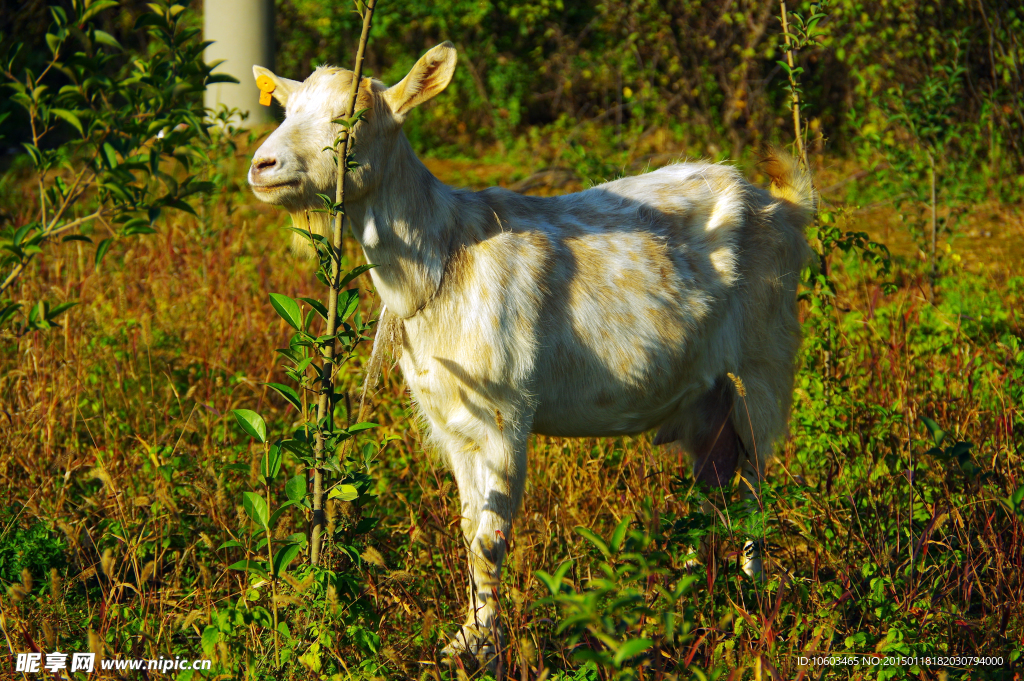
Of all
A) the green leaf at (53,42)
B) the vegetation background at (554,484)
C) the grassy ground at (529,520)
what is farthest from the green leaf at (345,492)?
the green leaf at (53,42)

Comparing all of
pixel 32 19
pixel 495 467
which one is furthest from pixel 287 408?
pixel 32 19

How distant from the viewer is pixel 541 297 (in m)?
2.81

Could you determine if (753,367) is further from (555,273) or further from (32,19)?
(32,19)

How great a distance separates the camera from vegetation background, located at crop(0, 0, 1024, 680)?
2.39 m

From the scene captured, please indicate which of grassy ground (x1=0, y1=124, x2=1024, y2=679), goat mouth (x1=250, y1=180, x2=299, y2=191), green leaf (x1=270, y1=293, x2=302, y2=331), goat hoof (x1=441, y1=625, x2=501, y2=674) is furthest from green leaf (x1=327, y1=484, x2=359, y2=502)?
goat mouth (x1=250, y1=180, x2=299, y2=191)

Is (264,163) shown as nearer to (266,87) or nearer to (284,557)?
(266,87)

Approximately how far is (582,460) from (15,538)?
2.26 m

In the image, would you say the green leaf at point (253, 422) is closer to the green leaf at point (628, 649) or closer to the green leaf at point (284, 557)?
the green leaf at point (284, 557)

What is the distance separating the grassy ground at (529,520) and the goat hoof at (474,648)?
0.22 feet

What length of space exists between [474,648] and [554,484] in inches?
45.2

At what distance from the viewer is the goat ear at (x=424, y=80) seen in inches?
101

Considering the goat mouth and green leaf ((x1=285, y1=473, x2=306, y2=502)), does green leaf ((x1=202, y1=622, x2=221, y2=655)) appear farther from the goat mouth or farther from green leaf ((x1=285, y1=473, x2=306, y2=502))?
the goat mouth

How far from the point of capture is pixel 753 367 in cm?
329

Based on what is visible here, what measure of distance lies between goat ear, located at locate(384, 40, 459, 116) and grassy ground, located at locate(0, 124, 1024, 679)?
3.41ft
